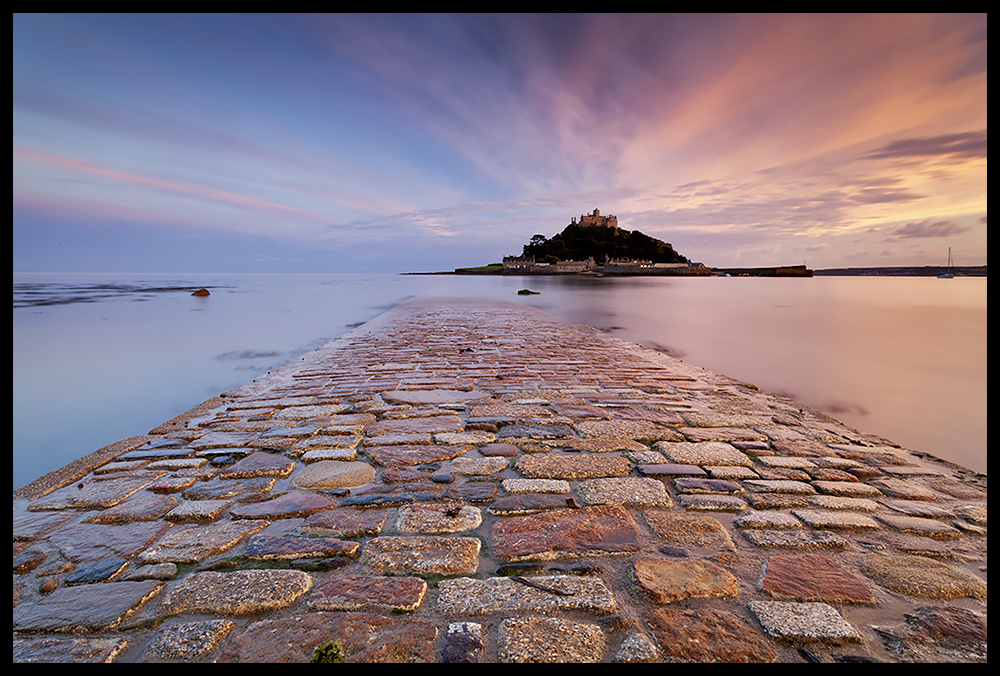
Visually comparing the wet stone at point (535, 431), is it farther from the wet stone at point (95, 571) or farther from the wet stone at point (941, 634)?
the wet stone at point (95, 571)

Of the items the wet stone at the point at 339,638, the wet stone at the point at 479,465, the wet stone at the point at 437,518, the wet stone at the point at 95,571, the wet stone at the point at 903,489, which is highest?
the wet stone at the point at 95,571

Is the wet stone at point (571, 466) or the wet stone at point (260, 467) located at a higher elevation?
the wet stone at point (260, 467)

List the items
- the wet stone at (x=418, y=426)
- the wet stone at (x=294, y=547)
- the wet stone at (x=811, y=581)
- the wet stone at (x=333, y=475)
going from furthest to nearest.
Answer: the wet stone at (x=418, y=426)
the wet stone at (x=333, y=475)
the wet stone at (x=294, y=547)
the wet stone at (x=811, y=581)

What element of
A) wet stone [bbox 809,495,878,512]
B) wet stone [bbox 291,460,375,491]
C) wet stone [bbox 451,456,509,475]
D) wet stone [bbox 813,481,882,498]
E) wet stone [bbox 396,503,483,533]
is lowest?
wet stone [bbox 813,481,882,498]

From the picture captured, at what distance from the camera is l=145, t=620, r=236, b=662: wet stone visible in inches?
55.1

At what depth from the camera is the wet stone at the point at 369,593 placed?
1.60 meters

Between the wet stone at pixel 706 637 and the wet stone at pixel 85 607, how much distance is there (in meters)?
1.82

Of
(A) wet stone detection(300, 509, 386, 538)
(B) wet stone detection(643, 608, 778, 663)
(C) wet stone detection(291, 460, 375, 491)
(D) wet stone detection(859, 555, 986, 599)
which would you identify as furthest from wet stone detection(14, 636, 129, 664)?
(D) wet stone detection(859, 555, 986, 599)

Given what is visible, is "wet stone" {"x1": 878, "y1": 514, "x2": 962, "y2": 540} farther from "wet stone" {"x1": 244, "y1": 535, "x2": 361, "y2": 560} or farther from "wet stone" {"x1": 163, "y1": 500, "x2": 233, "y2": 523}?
"wet stone" {"x1": 163, "y1": 500, "x2": 233, "y2": 523}

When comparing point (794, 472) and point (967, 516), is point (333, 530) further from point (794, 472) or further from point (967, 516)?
point (967, 516)

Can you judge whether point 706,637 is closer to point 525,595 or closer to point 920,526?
point 525,595

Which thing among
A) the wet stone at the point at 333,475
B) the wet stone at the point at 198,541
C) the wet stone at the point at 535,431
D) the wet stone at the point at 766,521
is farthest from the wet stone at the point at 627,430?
the wet stone at the point at 198,541

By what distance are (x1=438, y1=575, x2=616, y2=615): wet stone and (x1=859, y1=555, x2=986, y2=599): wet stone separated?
1093 millimetres
